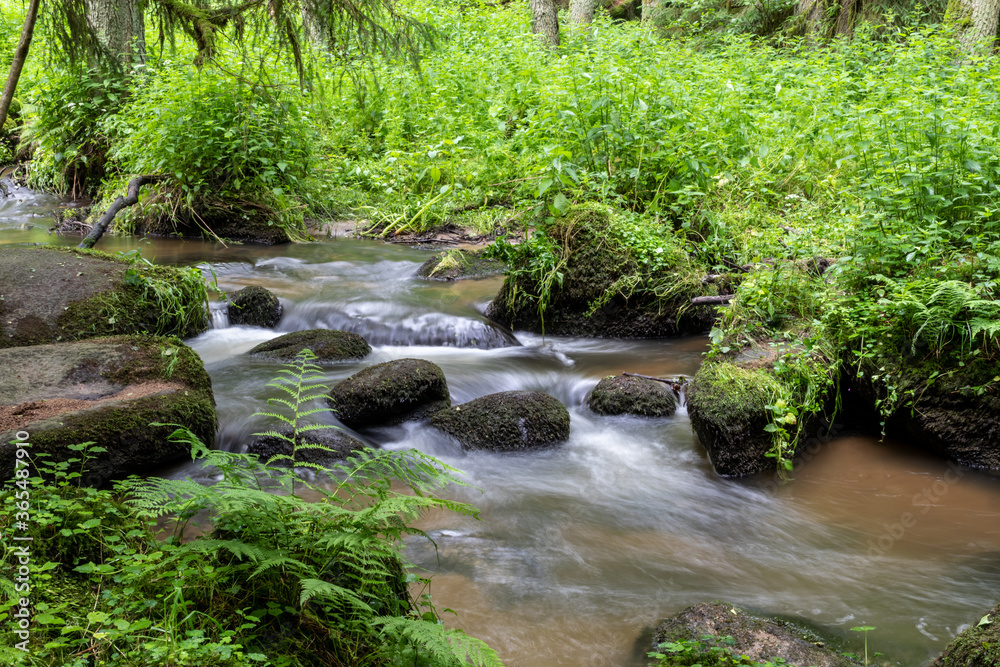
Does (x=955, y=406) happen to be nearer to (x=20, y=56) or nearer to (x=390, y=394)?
(x=390, y=394)

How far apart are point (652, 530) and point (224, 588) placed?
2.86 meters

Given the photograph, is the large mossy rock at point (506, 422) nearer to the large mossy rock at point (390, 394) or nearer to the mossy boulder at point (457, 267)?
the large mossy rock at point (390, 394)

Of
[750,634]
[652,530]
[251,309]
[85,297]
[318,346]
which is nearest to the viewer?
[750,634]

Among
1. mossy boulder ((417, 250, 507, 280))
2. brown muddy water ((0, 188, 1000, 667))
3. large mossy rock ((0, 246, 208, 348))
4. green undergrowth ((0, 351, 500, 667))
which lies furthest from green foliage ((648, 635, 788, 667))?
mossy boulder ((417, 250, 507, 280))

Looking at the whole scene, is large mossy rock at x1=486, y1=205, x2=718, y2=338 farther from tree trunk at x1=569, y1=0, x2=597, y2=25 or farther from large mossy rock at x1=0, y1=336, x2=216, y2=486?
tree trunk at x1=569, y1=0, x2=597, y2=25

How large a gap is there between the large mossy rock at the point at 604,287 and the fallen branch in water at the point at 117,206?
4.56m

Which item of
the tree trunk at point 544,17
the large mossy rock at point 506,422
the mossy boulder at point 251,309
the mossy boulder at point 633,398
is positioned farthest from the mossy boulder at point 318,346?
the tree trunk at point 544,17

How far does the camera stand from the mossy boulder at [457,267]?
9758mm

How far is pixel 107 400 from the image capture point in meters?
4.50

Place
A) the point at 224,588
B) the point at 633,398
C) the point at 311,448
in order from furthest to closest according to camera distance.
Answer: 1. the point at 633,398
2. the point at 311,448
3. the point at 224,588

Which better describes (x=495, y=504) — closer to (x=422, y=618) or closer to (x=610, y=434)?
(x=610, y=434)

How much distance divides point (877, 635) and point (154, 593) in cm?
324

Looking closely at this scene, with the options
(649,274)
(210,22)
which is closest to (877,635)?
(649,274)

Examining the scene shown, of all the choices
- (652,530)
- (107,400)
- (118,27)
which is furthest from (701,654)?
(118,27)
